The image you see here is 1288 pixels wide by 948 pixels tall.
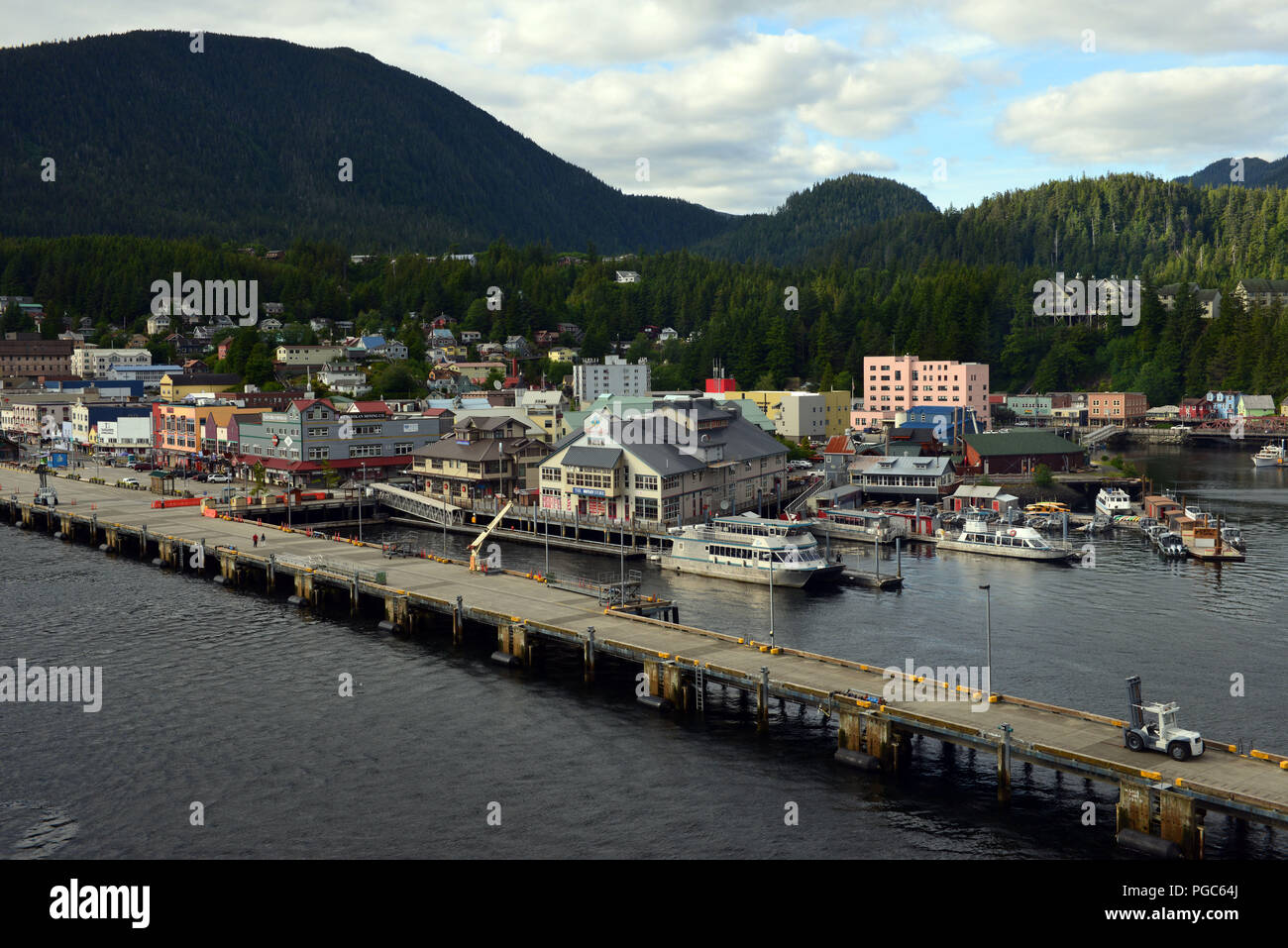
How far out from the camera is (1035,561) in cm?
8269

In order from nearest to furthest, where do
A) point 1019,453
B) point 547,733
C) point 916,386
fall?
point 547,733 < point 1019,453 < point 916,386

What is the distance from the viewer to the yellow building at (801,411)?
150250 mm

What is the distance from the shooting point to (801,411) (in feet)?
493

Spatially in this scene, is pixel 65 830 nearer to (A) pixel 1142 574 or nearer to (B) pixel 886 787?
(B) pixel 886 787

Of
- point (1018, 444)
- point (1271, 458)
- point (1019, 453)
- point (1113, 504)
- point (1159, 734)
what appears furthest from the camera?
point (1271, 458)

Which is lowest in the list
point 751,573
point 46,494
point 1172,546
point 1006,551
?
point 751,573

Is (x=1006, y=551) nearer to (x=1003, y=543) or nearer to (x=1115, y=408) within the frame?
(x=1003, y=543)

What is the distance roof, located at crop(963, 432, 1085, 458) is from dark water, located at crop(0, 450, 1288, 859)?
51379mm

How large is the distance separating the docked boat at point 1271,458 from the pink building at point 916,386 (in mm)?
35313

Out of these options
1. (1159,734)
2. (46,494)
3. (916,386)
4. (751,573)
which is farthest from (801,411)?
(1159,734)

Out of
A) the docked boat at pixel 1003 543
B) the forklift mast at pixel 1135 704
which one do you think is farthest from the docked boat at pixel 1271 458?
the forklift mast at pixel 1135 704

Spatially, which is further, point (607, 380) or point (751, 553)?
point (607, 380)

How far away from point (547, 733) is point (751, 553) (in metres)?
33.6
